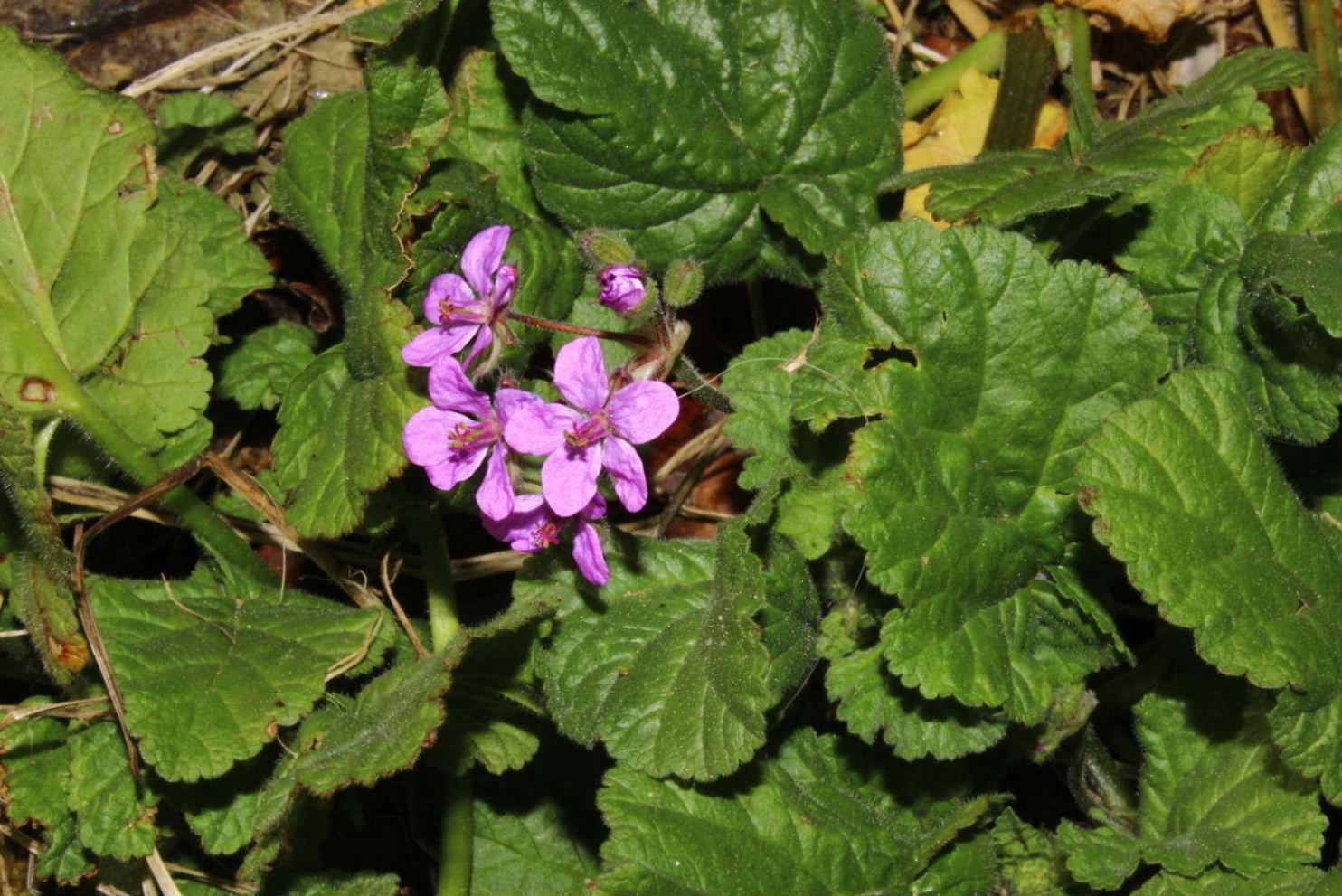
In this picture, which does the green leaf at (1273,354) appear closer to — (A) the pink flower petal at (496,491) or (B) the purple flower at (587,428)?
(B) the purple flower at (587,428)

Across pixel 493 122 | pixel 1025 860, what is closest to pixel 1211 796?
pixel 1025 860

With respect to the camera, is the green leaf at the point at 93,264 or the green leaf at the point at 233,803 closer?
the green leaf at the point at 233,803

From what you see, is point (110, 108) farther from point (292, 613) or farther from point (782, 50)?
point (782, 50)

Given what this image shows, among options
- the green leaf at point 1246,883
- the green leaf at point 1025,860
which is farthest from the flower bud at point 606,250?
the green leaf at point 1246,883

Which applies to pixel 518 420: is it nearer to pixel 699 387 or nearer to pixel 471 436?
pixel 471 436

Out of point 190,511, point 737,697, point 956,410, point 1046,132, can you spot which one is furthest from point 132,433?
point 1046,132
